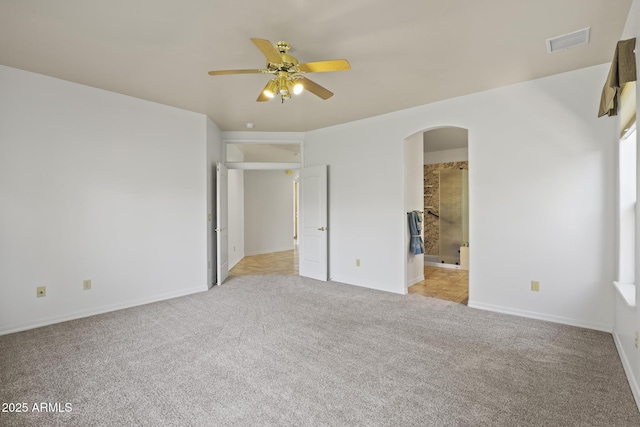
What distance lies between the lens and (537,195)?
3.22 m

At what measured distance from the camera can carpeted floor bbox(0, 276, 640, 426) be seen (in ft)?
5.71

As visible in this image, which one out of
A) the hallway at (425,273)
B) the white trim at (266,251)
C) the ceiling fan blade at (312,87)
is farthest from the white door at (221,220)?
the white trim at (266,251)

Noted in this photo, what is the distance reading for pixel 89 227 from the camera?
11.3ft

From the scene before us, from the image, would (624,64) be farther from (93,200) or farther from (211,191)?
(93,200)

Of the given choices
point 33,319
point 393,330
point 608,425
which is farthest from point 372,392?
point 33,319

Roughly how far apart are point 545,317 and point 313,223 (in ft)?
11.2

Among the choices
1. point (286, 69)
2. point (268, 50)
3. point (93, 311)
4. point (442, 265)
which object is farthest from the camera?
point (442, 265)

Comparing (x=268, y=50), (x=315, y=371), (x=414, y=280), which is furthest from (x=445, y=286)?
(x=268, y=50)

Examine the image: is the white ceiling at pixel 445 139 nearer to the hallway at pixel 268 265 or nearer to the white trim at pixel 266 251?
the hallway at pixel 268 265

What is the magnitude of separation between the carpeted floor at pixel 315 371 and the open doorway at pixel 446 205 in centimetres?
289

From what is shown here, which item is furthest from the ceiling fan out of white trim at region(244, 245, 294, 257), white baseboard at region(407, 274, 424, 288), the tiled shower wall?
white trim at region(244, 245, 294, 257)

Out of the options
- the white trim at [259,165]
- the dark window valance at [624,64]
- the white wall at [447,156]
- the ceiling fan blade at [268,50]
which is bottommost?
the white trim at [259,165]

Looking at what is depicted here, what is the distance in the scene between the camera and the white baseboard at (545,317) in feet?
9.50

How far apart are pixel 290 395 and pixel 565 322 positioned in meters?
2.96
